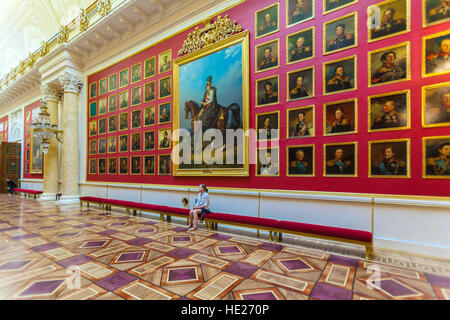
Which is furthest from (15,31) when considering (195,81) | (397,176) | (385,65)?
(397,176)

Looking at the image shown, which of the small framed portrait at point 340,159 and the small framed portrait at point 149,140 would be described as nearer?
the small framed portrait at point 340,159

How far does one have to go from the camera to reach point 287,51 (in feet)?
17.5

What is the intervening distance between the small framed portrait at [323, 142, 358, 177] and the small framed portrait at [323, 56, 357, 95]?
124 centimetres

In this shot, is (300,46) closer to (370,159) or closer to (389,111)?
(389,111)

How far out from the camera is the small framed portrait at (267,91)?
5.47m

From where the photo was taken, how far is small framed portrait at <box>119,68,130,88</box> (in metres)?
9.18

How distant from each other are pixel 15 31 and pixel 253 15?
19987 mm

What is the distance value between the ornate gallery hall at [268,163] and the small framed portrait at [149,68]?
61mm

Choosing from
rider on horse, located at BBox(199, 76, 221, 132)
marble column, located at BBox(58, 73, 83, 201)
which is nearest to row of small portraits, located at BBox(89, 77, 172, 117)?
marble column, located at BBox(58, 73, 83, 201)

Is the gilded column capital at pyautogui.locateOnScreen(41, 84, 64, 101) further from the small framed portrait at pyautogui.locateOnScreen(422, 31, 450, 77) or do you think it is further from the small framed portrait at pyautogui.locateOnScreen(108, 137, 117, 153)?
the small framed portrait at pyautogui.locateOnScreen(422, 31, 450, 77)

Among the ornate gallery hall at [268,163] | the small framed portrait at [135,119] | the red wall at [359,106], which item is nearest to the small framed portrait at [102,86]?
the ornate gallery hall at [268,163]

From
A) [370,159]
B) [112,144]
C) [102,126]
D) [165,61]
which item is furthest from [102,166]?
[370,159]

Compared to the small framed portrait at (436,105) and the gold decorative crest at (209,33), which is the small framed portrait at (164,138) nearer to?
the gold decorative crest at (209,33)

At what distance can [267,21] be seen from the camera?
18.5 feet
